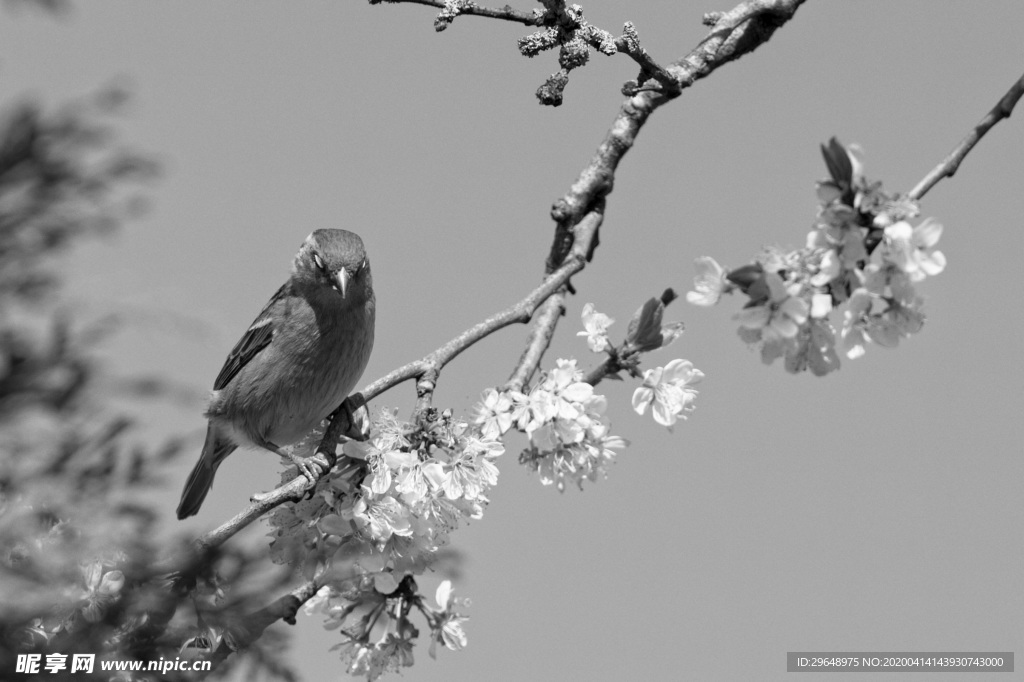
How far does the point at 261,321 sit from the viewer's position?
701 centimetres

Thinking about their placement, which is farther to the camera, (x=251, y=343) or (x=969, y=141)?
(x=251, y=343)

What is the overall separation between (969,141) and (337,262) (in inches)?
165

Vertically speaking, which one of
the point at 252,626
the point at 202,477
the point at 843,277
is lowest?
the point at 252,626

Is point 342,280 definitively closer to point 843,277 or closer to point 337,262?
point 337,262

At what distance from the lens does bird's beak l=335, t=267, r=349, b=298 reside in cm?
626

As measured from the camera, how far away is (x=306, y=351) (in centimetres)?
643

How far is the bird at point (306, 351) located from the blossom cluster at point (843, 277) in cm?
365

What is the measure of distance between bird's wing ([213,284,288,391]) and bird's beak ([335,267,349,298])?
742 millimetres

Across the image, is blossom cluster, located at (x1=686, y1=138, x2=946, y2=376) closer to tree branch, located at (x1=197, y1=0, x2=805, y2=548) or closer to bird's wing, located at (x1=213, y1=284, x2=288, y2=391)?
tree branch, located at (x1=197, y1=0, x2=805, y2=548)

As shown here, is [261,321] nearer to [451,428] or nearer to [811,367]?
[451,428]

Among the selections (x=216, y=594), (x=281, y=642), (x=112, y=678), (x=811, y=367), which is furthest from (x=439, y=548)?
(x=811, y=367)

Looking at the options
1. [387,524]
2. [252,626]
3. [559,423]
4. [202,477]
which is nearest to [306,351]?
[202,477]

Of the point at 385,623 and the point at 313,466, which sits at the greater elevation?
the point at 313,466

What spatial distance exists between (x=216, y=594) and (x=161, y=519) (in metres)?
0.30
